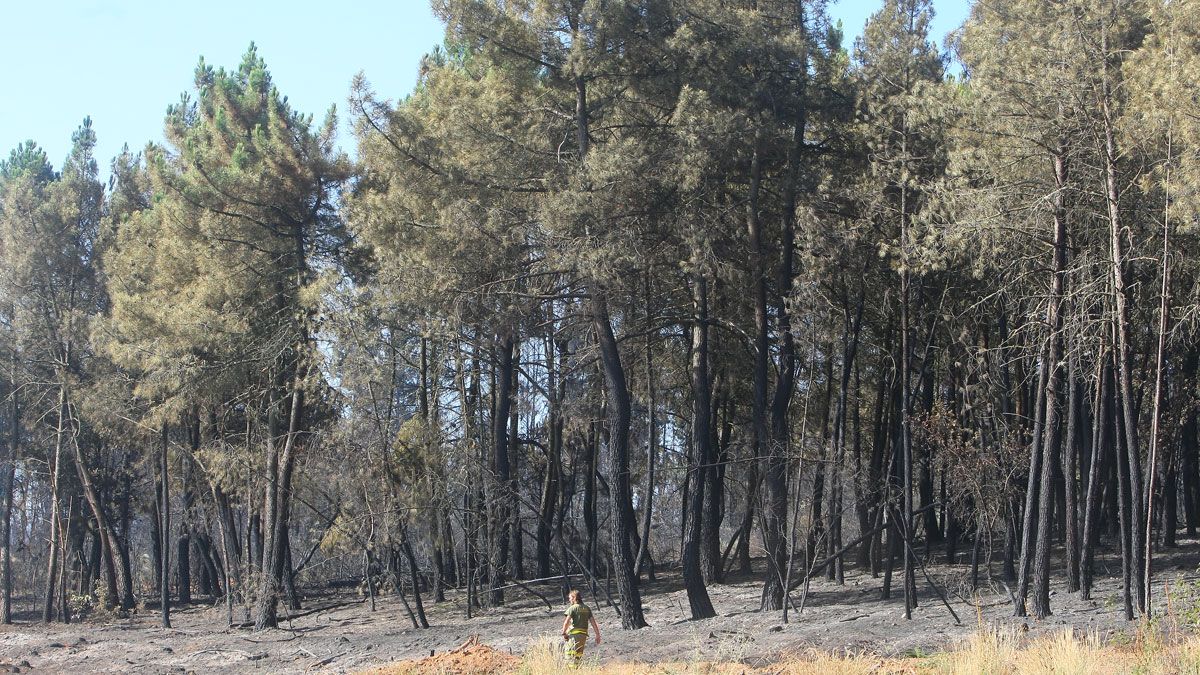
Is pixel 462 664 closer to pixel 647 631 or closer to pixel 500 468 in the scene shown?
pixel 647 631

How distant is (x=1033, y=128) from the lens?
1798cm

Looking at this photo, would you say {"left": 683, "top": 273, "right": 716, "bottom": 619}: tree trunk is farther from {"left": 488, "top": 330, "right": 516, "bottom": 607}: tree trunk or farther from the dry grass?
the dry grass

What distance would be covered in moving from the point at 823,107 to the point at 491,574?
12.7 m

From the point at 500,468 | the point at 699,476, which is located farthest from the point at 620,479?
the point at 500,468

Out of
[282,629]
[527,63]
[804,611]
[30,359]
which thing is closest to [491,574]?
[282,629]

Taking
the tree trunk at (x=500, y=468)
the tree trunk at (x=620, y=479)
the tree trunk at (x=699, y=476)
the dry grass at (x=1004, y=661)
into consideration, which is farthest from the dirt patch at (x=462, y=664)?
the tree trunk at (x=500, y=468)

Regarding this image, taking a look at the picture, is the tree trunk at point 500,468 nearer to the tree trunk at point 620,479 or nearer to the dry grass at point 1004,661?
the tree trunk at point 620,479

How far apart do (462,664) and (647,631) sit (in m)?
4.44

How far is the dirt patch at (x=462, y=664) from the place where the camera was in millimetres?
16672

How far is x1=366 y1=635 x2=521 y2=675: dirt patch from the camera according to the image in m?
16.7

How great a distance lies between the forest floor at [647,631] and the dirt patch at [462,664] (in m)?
0.11

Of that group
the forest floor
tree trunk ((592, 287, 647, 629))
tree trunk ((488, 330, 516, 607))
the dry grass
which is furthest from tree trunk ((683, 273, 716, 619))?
the dry grass

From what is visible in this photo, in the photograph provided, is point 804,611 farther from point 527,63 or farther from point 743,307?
point 527,63

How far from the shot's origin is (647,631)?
67.5ft
